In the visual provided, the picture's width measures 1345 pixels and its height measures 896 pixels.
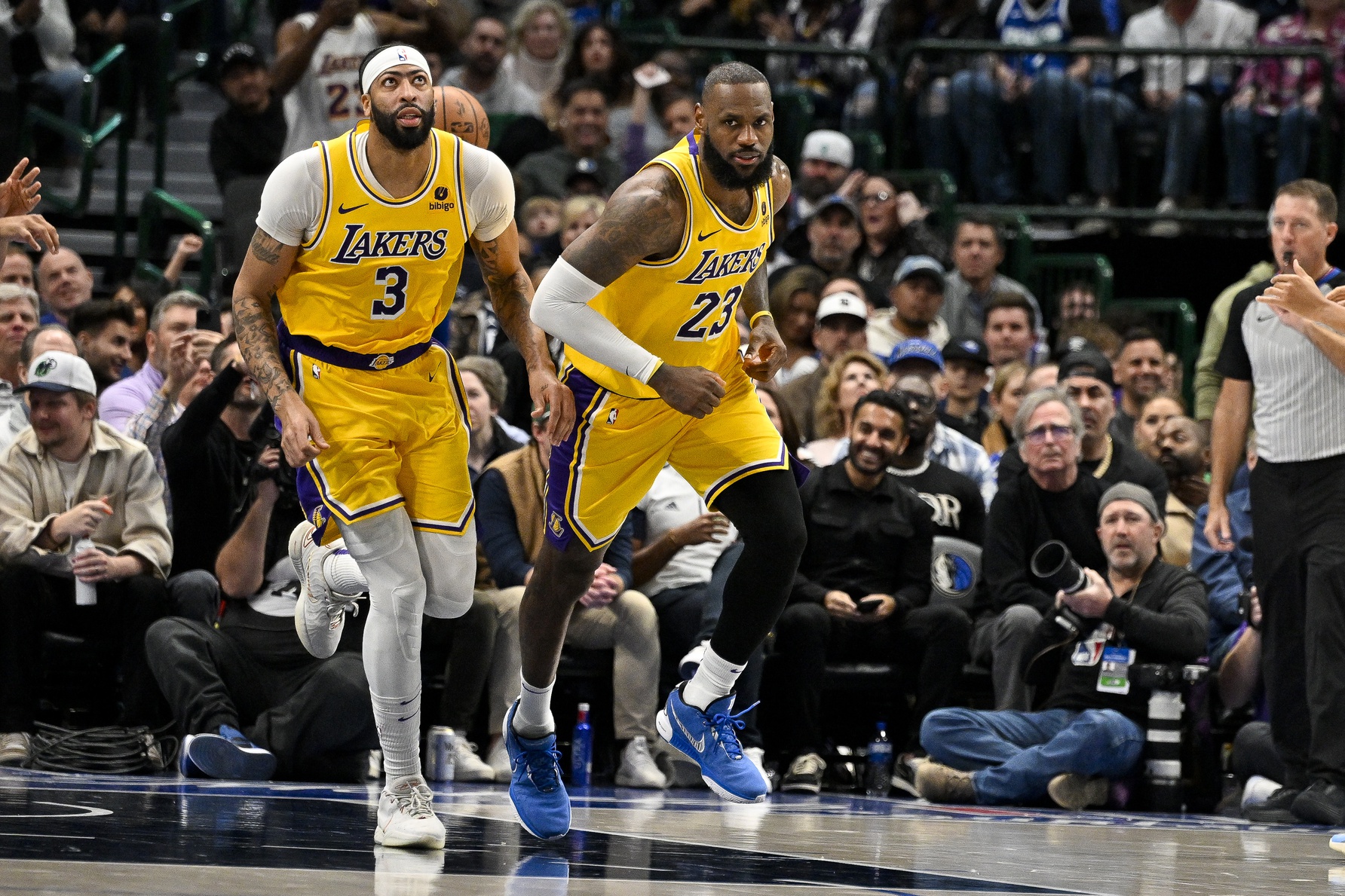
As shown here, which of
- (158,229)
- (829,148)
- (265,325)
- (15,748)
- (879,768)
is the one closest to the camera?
(265,325)

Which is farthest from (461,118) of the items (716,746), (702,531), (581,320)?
(702,531)

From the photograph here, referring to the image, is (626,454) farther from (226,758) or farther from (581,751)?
(581,751)

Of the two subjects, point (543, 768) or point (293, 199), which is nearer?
point (293, 199)

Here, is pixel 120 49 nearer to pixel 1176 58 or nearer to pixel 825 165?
pixel 825 165

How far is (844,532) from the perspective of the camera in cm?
923

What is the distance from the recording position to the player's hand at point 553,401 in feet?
18.8

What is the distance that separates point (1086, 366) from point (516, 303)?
4.60m

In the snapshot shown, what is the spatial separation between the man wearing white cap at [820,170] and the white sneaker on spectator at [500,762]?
5.13 metres

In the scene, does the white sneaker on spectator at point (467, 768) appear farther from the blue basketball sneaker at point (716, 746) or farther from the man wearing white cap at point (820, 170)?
the man wearing white cap at point (820, 170)

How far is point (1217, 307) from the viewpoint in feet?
37.7

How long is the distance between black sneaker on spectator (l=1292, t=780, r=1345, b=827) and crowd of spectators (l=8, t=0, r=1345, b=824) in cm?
1

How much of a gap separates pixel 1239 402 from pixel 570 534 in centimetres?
355

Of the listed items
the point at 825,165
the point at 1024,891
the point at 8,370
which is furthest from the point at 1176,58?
the point at 1024,891

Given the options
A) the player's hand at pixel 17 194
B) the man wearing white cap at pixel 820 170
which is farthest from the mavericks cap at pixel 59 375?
the man wearing white cap at pixel 820 170
